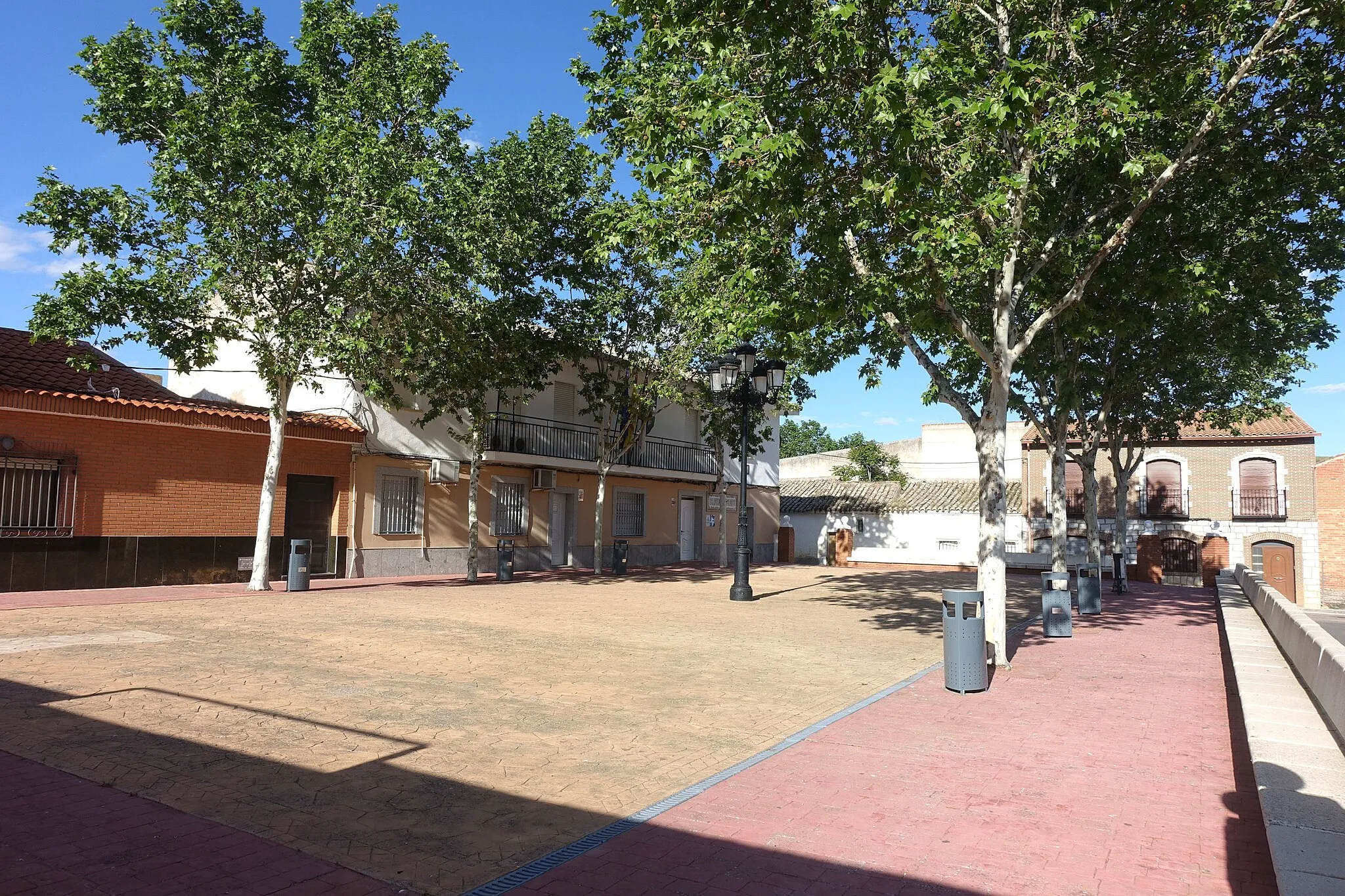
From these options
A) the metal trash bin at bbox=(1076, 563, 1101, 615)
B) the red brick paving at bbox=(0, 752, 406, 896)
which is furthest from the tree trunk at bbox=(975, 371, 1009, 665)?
the red brick paving at bbox=(0, 752, 406, 896)

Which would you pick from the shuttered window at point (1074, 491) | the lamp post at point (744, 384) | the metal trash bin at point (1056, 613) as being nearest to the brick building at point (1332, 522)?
the shuttered window at point (1074, 491)

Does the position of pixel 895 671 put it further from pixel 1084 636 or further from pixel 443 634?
pixel 443 634

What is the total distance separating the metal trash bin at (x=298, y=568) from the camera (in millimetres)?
16500

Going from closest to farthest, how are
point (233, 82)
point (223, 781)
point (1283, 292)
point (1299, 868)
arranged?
point (1299, 868) → point (223, 781) → point (1283, 292) → point (233, 82)

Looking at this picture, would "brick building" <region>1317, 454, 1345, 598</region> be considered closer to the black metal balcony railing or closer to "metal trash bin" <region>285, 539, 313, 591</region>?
the black metal balcony railing

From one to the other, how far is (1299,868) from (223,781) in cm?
529

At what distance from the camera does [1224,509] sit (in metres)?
33.1

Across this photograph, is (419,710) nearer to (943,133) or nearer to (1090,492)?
(943,133)

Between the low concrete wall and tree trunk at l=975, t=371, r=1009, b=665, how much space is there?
106 inches

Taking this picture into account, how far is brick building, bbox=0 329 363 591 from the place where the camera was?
14.8 meters

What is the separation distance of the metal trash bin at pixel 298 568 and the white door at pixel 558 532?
10.0 metres

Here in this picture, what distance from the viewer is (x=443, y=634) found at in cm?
1123

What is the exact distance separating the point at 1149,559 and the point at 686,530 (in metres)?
17.7

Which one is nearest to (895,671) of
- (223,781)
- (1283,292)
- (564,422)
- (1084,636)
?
(1084,636)
